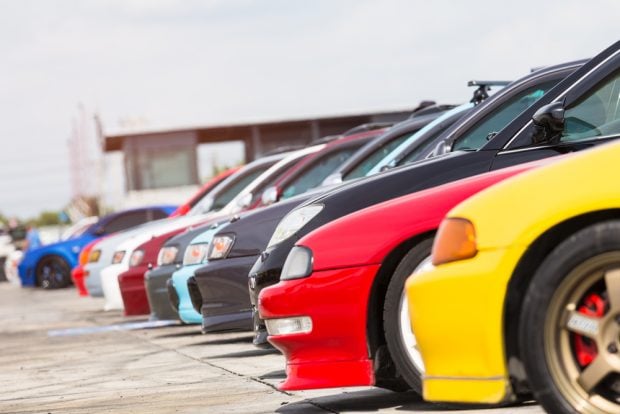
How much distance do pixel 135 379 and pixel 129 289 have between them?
5.37m

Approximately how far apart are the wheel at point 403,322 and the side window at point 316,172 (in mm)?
6223

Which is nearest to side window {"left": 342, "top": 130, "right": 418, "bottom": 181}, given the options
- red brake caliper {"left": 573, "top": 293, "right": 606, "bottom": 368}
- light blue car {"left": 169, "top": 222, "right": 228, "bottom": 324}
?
light blue car {"left": 169, "top": 222, "right": 228, "bottom": 324}

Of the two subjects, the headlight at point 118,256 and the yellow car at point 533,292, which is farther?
the headlight at point 118,256

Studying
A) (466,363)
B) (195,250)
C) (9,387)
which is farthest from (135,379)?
(466,363)

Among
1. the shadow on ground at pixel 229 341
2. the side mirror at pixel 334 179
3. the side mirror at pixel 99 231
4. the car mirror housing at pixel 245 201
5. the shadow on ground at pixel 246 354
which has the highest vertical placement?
the side mirror at pixel 334 179

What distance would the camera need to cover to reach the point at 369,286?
619 cm

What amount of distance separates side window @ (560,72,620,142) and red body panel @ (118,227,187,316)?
308 inches

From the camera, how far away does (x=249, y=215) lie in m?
10.1

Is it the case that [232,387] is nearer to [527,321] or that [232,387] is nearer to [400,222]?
[400,222]

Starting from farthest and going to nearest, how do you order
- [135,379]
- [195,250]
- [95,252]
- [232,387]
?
[95,252], [195,250], [135,379], [232,387]

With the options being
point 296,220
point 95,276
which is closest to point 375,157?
point 296,220

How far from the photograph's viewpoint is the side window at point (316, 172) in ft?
40.9

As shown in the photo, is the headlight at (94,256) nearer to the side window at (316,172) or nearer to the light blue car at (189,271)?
the side window at (316,172)

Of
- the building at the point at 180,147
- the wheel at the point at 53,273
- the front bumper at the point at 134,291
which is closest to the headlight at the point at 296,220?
the front bumper at the point at 134,291
